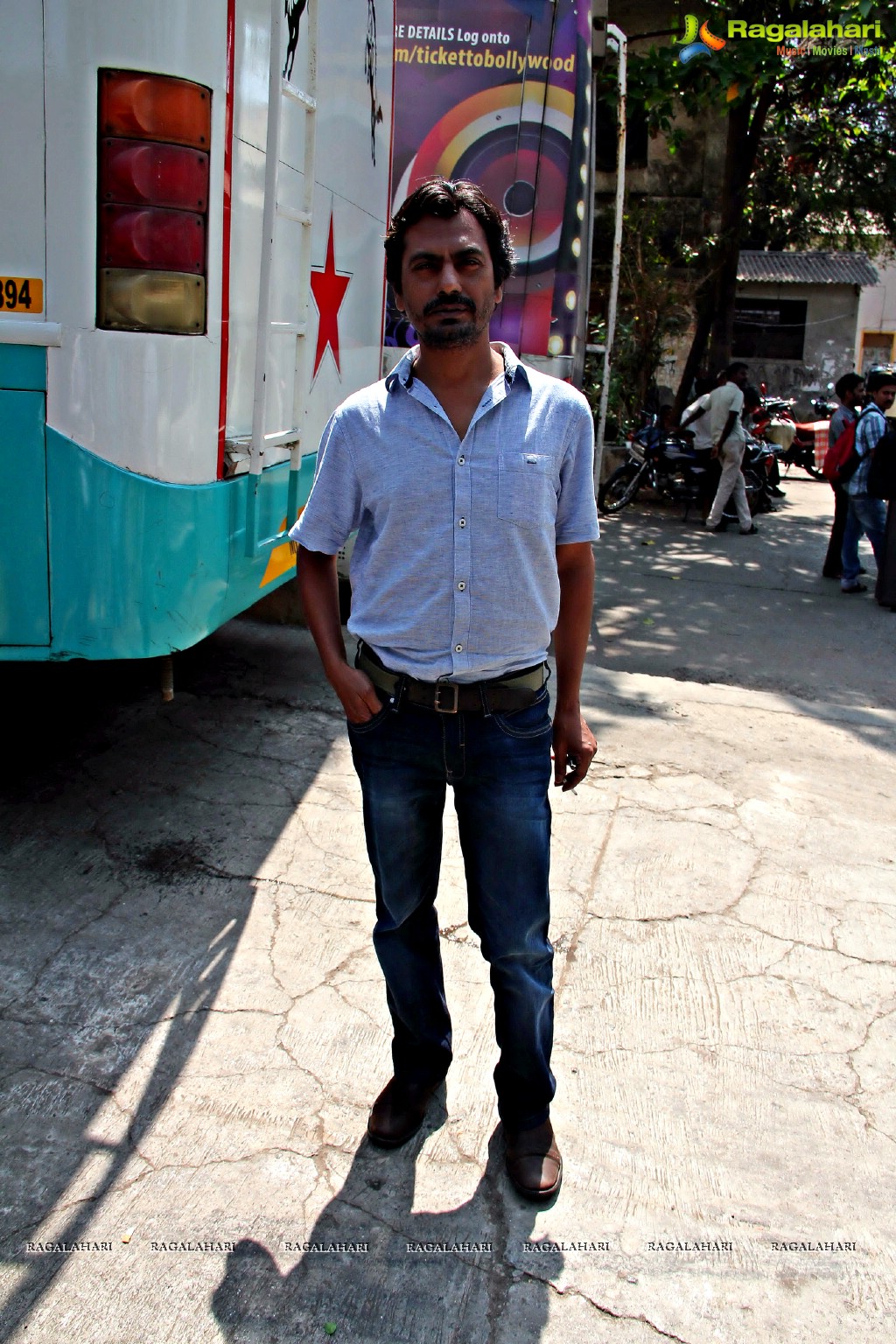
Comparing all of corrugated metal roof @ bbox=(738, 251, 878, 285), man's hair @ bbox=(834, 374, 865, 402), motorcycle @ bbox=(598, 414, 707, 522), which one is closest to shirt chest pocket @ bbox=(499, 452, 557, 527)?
man's hair @ bbox=(834, 374, 865, 402)

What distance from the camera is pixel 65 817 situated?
3.73m

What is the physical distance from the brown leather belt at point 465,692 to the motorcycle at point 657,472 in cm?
1000

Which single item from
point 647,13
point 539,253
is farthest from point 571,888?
point 647,13

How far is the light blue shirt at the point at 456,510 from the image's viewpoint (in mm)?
2057

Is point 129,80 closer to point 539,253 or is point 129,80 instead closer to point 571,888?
point 571,888

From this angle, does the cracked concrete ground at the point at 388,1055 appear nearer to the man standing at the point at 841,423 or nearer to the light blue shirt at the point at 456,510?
the light blue shirt at the point at 456,510

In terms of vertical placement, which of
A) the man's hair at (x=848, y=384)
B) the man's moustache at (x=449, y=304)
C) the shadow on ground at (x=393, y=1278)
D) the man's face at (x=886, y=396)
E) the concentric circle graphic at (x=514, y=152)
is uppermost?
the concentric circle graphic at (x=514, y=152)

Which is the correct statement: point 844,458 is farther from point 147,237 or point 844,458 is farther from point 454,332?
point 454,332

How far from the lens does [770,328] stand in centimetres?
2894

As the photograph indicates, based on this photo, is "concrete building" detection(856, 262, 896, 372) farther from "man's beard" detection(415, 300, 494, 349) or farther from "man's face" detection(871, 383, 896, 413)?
"man's beard" detection(415, 300, 494, 349)

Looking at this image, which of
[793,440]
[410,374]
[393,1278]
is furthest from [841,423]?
[393,1278]

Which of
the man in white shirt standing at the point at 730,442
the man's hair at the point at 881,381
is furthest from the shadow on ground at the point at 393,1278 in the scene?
the man in white shirt standing at the point at 730,442

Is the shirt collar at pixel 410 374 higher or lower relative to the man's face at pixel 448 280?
lower

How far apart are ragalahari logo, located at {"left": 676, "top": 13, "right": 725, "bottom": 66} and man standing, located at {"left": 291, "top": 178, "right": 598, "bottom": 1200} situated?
905 centimetres
